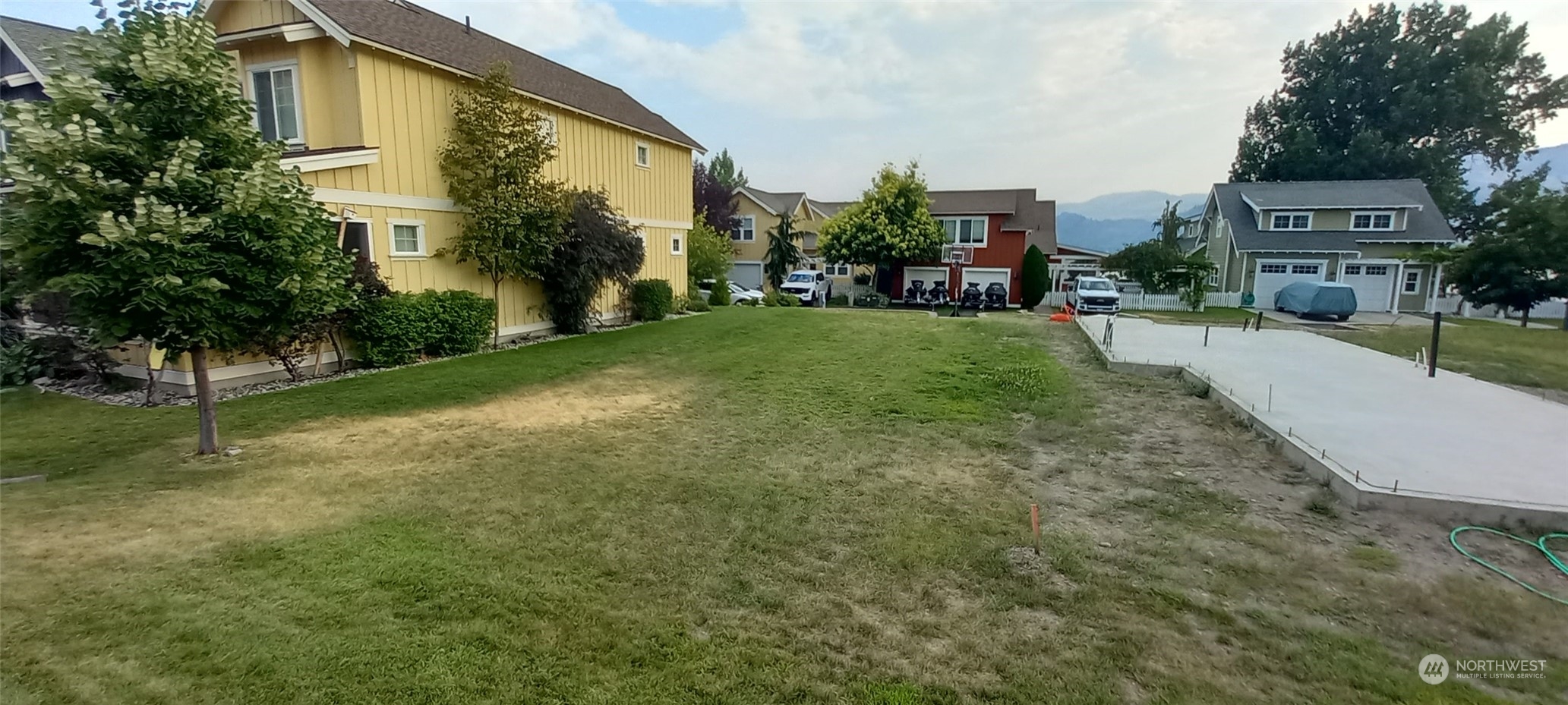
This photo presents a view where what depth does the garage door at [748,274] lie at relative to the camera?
36.7 meters

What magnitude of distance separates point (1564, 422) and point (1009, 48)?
37.4 ft

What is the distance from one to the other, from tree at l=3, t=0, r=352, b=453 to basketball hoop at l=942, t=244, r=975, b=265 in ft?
95.9

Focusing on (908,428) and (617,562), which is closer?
(617,562)

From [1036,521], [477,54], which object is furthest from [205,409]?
[477,54]

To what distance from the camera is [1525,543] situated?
164 inches

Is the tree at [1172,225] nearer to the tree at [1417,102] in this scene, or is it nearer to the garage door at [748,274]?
the tree at [1417,102]

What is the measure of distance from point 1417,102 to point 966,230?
97.0 ft

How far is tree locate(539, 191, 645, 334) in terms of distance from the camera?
13.3 meters

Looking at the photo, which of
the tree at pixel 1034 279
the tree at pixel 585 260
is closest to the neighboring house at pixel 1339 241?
the tree at pixel 1034 279

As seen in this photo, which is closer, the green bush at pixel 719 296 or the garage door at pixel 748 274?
the green bush at pixel 719 296

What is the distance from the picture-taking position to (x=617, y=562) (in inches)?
148

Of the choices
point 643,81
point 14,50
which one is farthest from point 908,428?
point 14,50

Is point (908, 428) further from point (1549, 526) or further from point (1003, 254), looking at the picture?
point (1003, 254)

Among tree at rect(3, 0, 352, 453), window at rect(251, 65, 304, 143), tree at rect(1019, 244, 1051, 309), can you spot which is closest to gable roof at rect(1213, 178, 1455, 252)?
tree at rect(1019, 244, 1051, 309)
